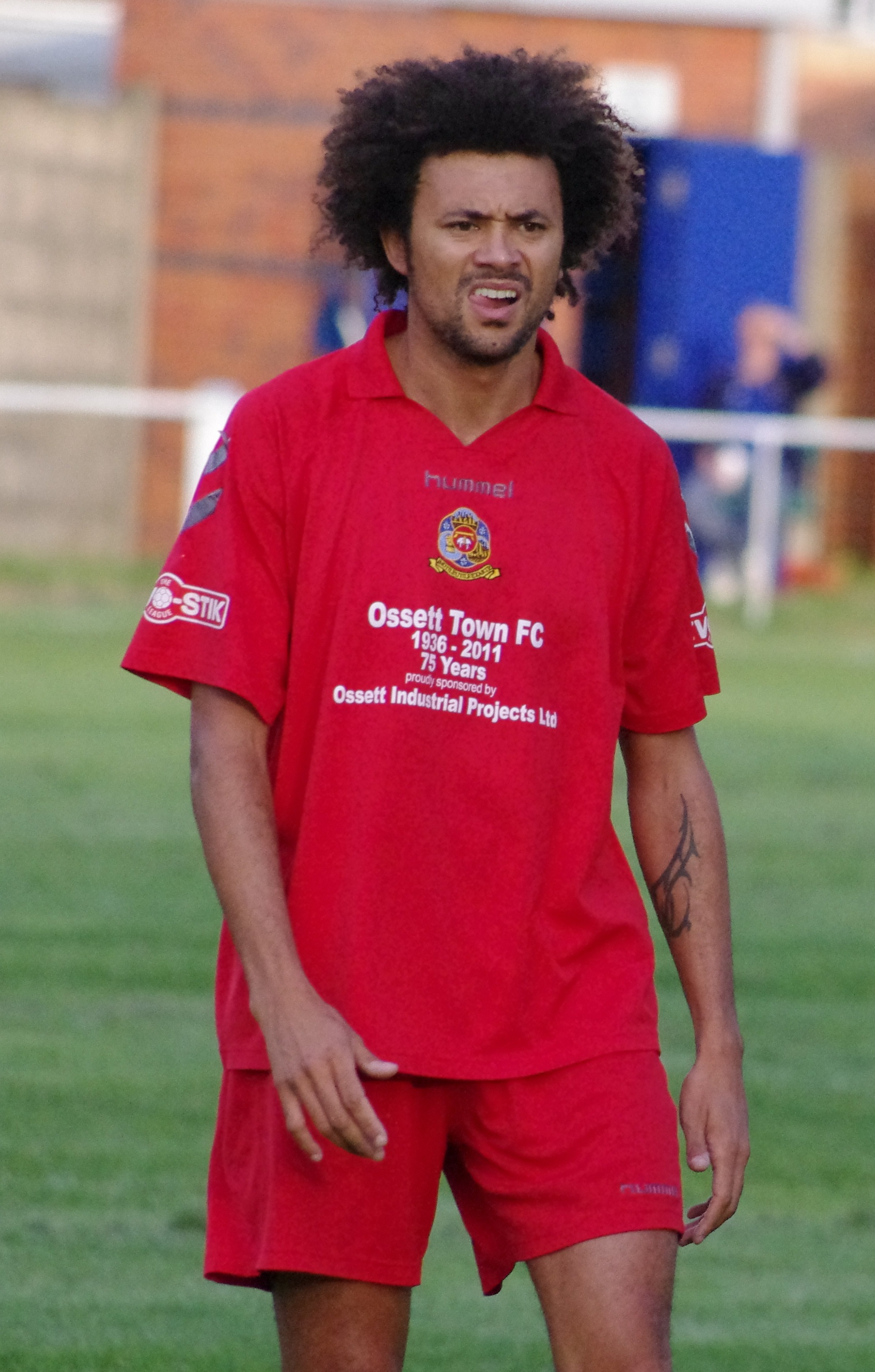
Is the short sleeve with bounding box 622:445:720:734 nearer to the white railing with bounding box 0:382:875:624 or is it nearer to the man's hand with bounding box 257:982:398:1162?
the man's hand with bounding box 257:982:398:1162

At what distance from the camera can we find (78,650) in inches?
587

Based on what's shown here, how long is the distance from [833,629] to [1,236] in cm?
682

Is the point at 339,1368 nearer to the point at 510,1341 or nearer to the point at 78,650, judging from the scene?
the point at 510,1341

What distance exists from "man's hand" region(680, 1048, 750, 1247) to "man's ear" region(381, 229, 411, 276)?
3.80 feet

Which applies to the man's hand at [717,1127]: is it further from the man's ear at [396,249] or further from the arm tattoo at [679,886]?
the man's ear at [396,249]

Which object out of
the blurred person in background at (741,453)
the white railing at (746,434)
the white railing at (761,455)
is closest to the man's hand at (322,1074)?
the white railing at (746,434)

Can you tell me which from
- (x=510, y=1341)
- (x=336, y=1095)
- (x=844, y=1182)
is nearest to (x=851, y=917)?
(x=844, y=1182)

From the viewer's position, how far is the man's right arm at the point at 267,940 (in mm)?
3256

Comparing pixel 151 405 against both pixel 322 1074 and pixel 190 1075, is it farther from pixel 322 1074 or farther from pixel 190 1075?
pixel 322 1074

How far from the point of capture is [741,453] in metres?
17.6

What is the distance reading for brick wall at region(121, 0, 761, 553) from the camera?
2058 centimetres

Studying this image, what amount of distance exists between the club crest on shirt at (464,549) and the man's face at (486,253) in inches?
8.9

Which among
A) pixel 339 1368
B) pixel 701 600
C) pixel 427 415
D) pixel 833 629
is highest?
pixel 427 415

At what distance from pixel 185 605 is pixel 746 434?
45.9 feet
